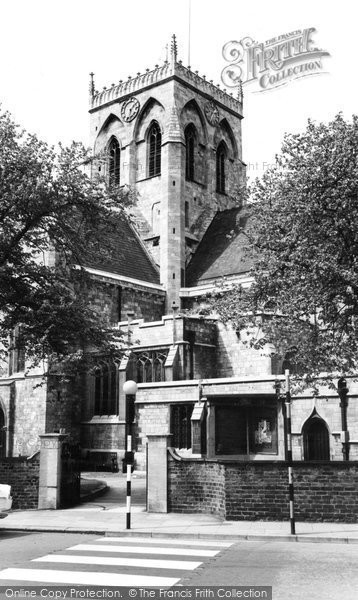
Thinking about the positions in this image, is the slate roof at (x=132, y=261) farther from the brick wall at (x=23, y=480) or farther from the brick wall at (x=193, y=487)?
the brick wall at (x=193, y=487)

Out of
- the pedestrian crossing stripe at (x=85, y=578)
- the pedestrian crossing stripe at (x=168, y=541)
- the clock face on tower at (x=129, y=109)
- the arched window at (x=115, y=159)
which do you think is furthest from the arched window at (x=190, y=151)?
the pedestrian crossing stripe at (x=85, y=578)

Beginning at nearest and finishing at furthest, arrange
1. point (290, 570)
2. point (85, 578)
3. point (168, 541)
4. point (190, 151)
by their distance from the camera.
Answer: point (85, 578)
point (290, 570)
point (168, 541)
point (190, 151)

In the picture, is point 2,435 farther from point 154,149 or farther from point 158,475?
point 154,149

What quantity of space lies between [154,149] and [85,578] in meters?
39.7

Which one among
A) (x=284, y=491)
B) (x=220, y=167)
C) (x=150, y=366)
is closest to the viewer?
(x=284, y=491)

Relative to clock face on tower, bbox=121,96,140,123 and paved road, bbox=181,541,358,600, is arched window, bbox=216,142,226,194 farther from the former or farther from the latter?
paved road, bbox=181,541,358,600

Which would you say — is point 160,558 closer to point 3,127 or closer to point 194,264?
point 3,127

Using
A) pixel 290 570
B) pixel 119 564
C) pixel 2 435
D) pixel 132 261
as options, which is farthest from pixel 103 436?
pixel 290 570

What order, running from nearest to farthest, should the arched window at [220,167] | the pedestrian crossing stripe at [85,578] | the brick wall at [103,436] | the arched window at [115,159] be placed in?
the pedestrian crossing stripe at [85,578] < the brick wall at [103,436] < the arched window at [115,159] < the arched window at [220,167]

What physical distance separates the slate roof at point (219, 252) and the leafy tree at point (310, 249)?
19774mm

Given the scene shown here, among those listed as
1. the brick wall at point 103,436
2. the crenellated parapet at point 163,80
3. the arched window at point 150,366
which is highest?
the crenellated parapet at point 163,80

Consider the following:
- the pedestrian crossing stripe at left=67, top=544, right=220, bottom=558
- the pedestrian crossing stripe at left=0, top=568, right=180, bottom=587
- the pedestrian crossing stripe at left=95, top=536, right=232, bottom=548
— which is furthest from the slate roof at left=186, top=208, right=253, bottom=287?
the pedestrian crossing stripe at left=0, top=568, right=180, bottom=587

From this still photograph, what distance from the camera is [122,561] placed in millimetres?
9719

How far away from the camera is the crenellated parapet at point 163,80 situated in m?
45.0
